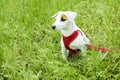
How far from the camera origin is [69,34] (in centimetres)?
333

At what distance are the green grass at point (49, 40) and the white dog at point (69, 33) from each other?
0.36 ft

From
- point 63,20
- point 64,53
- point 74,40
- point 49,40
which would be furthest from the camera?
point 49,40

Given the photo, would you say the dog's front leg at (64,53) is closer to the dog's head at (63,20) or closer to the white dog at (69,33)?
the white dog at (69,33)

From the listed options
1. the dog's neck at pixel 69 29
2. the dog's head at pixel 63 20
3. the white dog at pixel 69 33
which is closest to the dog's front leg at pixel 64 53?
the white dog at pixel 69 33

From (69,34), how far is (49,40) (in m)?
0.67

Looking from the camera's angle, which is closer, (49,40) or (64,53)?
(64,53)

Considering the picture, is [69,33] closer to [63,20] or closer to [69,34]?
[69,34]

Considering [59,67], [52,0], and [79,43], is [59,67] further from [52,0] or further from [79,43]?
[52,0]

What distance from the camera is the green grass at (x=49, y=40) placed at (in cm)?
323

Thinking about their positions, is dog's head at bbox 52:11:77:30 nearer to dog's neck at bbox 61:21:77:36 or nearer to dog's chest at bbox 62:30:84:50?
dog's neck at bbox 61:21:77:36

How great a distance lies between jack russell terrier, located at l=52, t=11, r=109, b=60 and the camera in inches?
127

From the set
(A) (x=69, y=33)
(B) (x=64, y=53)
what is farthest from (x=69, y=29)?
(B) (x=64, y=53)

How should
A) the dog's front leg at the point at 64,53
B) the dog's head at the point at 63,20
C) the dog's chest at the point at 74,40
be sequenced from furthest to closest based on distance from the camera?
the dog's front leg at the point at 64,53, the dog's chest at the point at 74,40, the dog's head at the point at 63,20

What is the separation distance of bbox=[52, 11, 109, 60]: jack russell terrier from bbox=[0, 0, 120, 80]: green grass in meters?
0.09
